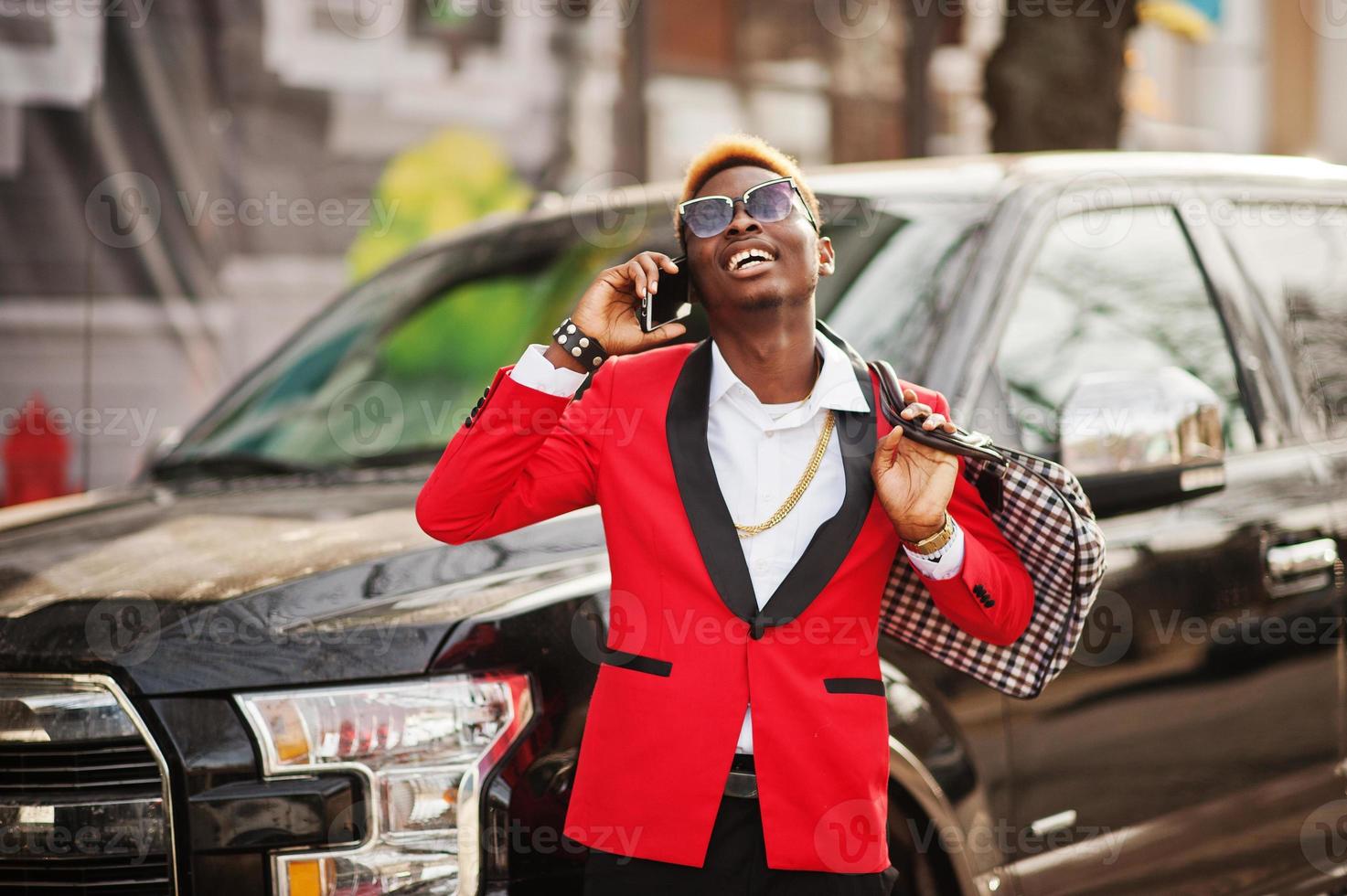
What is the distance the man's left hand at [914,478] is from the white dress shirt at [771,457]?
59 mm

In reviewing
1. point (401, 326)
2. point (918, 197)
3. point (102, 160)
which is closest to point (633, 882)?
point (918, 197)

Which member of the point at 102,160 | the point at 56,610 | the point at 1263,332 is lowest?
the point at 56,610

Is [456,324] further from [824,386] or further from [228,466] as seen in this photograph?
[824,386]

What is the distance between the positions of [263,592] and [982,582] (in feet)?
3.64

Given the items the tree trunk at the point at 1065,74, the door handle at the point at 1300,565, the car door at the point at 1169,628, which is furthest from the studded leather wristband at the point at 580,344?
the tree trunk at the point at 1065,74

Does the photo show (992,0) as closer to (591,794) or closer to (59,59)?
(59,59)

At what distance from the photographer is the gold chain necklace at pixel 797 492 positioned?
2.22 metres

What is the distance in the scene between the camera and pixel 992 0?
13.2 meters

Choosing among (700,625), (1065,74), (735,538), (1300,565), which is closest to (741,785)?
(700,625)

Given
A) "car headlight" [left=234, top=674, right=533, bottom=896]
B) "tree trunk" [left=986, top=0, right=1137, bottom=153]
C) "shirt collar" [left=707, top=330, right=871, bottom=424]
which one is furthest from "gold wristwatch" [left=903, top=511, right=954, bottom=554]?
"tree trunk" [left=986, top=0, right=1137, bottom=153]

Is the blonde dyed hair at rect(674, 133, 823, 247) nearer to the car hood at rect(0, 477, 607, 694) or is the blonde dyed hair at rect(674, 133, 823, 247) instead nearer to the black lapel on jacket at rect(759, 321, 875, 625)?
the black lapel on jacket at rect(759, 321, 875, 625)

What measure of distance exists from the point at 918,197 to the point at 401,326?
4.55 ft

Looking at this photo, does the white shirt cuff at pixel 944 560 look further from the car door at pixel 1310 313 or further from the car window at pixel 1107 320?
the car door at pixel 1310 313

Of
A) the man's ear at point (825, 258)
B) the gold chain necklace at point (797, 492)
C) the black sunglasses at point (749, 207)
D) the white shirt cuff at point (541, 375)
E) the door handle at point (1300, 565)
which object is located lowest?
the door handle at point (1300, 565)
